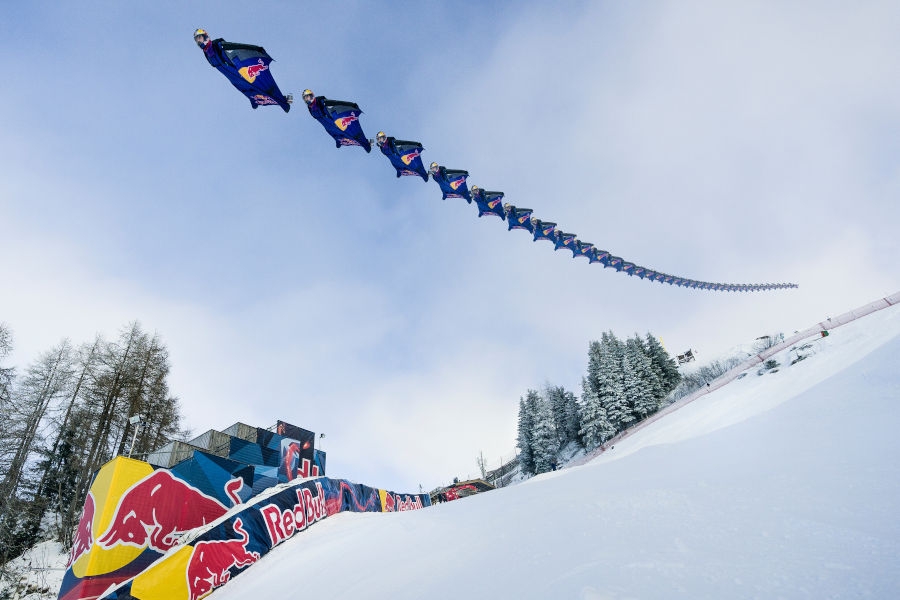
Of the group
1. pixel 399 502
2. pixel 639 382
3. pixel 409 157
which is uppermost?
pixel 409 157

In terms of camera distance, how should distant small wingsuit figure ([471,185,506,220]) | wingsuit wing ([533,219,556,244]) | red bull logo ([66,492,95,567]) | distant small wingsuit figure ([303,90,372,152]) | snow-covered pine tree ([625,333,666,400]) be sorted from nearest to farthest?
distant small wingsuit figure ([303,90,372,152]) → red bull logo ([66,492,95,567]) → distant small wingsuit figure ([471,185,506,220]) → wingsuit wing ([533,219,556,244]) → snow-covered pine tree ([625,333,666,400])

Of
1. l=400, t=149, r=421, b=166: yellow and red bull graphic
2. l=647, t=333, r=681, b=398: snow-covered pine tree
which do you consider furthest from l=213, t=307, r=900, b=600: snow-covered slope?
l=647, t=333, r=681, b=398: snow-covered pine tree

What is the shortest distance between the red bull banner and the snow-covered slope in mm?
1059

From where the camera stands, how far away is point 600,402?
46.0 meters

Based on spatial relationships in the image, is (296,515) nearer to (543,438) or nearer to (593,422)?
(593,422)

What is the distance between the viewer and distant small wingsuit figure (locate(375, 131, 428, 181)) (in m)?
12.1

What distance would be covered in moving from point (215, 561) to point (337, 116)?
1488cm

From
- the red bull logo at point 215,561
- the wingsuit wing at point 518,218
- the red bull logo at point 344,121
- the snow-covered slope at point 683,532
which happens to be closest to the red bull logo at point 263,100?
the red bull logo at point 344,121

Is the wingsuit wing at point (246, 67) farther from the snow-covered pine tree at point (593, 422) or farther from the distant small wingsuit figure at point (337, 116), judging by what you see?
the snow-covered pine tree at point (593, 422)

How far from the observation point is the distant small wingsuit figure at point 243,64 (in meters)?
8.65

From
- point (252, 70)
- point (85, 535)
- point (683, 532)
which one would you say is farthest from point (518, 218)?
point (85, 535)

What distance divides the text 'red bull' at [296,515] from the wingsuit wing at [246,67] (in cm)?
1495

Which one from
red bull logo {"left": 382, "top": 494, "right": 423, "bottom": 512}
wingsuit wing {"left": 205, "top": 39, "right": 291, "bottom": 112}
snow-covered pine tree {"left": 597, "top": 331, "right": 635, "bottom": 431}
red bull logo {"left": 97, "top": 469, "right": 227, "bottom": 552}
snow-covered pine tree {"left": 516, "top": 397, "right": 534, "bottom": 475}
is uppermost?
wingsuit wing {"left": 205, "top": 39, "right": 291, "bottom": 112}

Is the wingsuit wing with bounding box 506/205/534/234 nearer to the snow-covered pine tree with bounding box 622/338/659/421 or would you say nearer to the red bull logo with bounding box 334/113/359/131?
the red bull logo with bounding box 334/113/359/131
